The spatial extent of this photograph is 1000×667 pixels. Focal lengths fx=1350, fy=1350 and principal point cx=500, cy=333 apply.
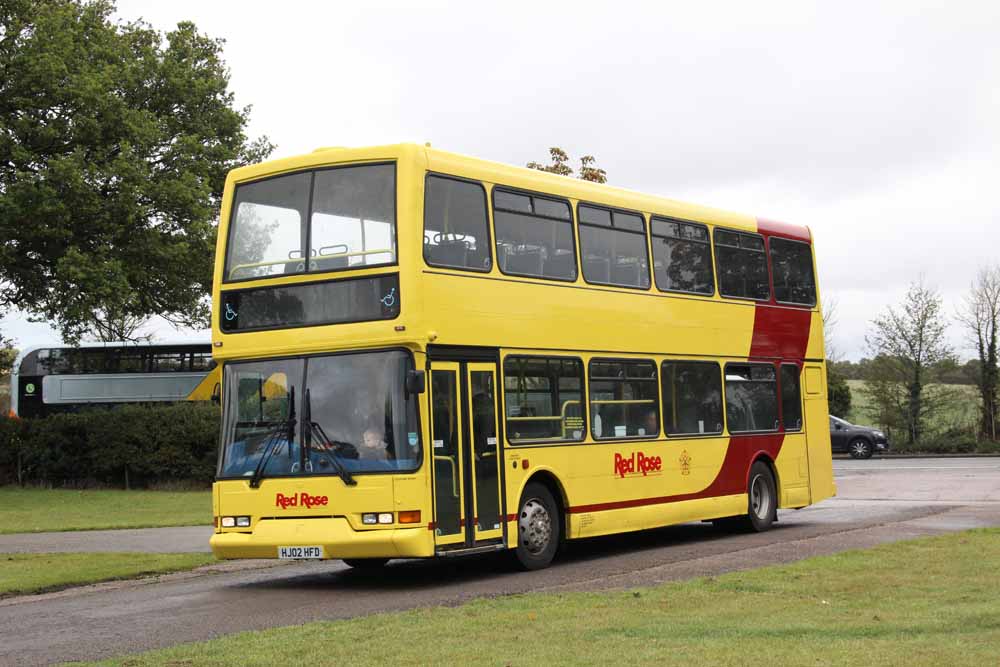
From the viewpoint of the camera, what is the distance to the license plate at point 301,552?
1362cm

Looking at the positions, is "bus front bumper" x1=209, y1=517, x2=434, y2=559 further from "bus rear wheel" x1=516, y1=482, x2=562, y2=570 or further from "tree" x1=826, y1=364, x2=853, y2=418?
"tree" x1=826, y1=364, x2=853, y2=418

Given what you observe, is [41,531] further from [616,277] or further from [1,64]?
[1,64]

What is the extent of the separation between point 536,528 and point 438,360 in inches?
102

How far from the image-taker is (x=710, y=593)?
1200cm

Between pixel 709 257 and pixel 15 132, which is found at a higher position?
pixel 15 132

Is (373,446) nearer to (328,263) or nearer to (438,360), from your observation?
(438,360)

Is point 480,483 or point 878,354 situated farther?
point 878,354

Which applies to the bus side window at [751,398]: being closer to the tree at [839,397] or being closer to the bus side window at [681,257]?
the bus side window at [681,257]

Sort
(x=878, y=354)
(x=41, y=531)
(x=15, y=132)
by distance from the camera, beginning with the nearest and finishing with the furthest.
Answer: (x=41, y=531)
(x=15, y=132)
(x=878, y=354)

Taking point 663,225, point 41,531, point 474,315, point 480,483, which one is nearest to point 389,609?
point 480,483

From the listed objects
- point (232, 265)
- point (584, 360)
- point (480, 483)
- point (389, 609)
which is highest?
point (232, 265)

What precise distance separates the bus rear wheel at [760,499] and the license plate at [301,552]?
324 inches

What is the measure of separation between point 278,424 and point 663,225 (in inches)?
266

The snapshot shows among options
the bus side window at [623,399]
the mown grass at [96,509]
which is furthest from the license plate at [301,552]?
the mown grass at [96,509]
